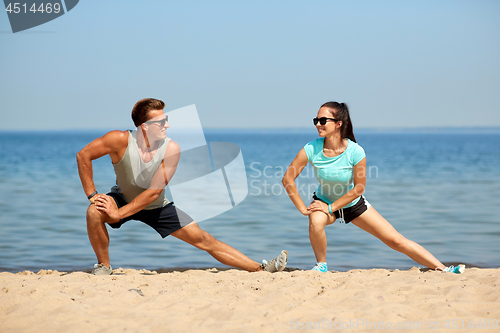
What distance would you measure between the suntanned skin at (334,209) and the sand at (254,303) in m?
0.44

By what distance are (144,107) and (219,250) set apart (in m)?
1.77

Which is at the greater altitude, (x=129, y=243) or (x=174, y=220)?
(x=174, y=220)

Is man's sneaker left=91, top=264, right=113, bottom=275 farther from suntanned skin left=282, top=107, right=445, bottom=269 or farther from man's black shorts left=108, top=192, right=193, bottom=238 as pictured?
suntanned skin left=282, top=107, right=445, bottom=269

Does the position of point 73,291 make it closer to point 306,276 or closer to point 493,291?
point 306,276

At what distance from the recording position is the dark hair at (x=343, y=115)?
480cm

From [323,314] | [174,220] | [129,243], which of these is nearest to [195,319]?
[323,314]

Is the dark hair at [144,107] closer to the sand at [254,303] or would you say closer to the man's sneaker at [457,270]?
the sand at [254,303]

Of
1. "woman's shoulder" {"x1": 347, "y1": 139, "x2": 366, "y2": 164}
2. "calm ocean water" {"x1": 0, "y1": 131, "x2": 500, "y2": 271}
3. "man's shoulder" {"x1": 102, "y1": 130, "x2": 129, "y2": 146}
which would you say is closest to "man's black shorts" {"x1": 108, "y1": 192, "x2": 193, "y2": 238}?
"man's shoulder" {"x1": 102, "y1": 130, "x2": 129, "y2": 146}

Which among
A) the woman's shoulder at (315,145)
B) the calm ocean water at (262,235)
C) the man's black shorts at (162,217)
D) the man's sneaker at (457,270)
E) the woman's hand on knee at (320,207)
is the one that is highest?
the woman's shoulder at (315,145)

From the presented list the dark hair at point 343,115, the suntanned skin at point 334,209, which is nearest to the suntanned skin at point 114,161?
the suntanned skin at point 334,209

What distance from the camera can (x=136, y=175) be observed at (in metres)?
4.78

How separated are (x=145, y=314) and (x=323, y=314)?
4.22 ft

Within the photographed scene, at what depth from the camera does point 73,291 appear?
3.87 meters

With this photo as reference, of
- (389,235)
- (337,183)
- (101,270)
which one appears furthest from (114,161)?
(389,235)
